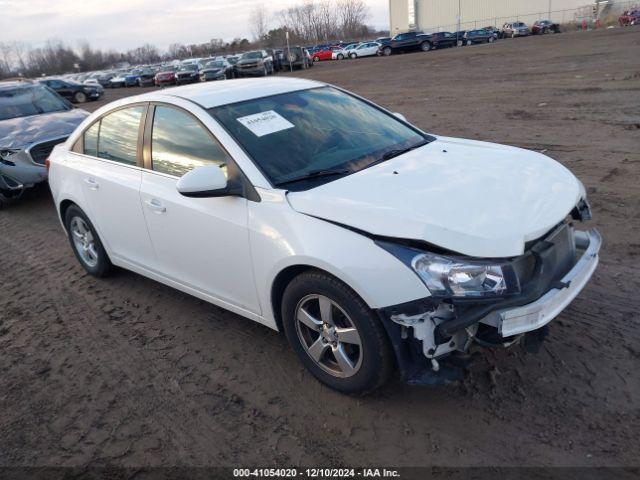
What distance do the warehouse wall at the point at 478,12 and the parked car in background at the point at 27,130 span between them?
70468 millimetres

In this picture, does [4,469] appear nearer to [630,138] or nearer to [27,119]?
[27,119]

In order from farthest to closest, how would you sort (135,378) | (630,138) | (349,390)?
(630,138) < (135,378) < (349,390)

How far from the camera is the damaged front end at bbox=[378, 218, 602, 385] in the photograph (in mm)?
2609

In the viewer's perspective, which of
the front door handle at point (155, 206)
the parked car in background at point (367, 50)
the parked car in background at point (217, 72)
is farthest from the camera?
the parked car in background at point (367, 50)

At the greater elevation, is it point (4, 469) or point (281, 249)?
point (281, 249)

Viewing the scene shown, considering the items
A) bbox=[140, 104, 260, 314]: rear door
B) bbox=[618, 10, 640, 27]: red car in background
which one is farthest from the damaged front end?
bbox=[618, 10, 640, 27]: red car in background

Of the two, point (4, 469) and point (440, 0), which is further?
point (440, 0)

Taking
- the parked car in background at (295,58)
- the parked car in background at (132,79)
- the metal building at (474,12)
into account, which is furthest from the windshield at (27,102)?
the metal building at (474,12)

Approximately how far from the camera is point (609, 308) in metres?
3.76

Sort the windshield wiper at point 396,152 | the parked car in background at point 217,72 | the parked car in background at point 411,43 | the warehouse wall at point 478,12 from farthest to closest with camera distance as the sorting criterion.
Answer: the warehouse wall at point 478,12
the parked car in background at point 411,43
the parked car in background at point 217,72
the windshield wiper at point 396,152

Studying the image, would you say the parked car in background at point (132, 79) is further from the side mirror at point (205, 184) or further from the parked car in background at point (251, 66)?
the side mirror at point (205, 184)

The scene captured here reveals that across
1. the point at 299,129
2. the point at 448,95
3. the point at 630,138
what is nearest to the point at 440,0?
the point at 448,95

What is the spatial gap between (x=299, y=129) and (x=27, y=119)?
23.0ft

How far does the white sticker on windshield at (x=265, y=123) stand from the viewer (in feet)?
11.8
